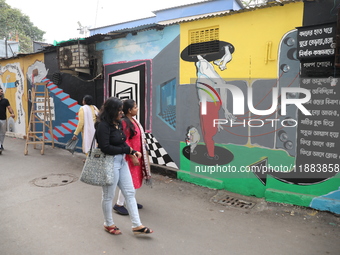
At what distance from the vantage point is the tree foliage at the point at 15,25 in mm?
26656

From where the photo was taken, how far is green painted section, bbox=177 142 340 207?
421cm

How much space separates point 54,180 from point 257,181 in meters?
3.97

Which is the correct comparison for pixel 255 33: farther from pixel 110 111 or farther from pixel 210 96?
pixel 110 111

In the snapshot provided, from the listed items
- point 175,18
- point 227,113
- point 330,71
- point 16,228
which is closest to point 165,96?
point 227,113

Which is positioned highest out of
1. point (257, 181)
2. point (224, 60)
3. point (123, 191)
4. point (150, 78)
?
point (224, 60)

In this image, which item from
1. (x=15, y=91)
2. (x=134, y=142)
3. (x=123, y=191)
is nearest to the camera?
(x=123, y=191)

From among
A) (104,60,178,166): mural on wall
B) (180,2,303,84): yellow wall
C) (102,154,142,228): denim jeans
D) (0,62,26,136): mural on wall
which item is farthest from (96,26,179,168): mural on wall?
(0,62,26,136): mural on wall

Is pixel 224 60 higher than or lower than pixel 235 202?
higher

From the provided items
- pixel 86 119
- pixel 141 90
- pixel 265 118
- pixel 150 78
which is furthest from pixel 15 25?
pixel 265 118

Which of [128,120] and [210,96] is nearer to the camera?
[128,120]

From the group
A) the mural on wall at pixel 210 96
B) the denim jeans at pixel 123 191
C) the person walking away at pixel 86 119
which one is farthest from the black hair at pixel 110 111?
the person walking away at pixel 86 119

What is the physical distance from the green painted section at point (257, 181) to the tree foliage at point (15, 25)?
85.4 feet

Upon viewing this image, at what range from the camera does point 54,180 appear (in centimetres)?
563

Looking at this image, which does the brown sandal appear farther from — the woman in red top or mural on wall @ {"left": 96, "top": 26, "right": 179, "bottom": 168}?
mural on wall @ {"left": 96, "top": 26, "right": 179, "bottom": 168}
